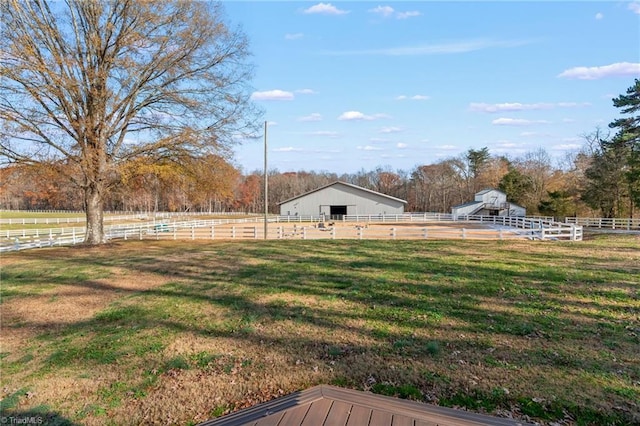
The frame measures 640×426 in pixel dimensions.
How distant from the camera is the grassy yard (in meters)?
A: 3.74

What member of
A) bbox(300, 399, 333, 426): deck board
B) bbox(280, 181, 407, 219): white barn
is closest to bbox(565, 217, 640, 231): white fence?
bbox(280, 181, 407, 219): white barn

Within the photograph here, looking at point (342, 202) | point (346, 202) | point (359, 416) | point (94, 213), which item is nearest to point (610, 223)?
point (346, 202)

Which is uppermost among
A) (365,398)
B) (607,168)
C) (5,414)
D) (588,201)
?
Result: (607,168)

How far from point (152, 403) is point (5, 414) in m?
1.55

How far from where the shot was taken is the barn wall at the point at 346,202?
43281 mm

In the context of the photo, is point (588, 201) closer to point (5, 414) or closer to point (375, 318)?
point (375, 318)

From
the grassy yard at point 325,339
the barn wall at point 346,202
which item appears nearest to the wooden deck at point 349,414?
the grassy yard at point 325,339

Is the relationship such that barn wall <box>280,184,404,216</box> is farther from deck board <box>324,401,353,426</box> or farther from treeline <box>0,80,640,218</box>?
deck board <box>324,401,353,426</box>

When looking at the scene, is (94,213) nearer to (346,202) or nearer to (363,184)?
(346,202)

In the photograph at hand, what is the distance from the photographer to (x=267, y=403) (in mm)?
3539

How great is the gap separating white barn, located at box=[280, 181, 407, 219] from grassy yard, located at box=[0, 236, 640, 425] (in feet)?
111

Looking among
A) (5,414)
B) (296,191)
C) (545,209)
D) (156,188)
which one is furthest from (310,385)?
(296,191)

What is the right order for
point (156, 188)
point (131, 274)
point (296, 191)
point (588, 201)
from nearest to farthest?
point (131, 274) → point (156, 188) → point (588, 201) → point (296, 191)

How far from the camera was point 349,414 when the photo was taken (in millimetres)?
3209
